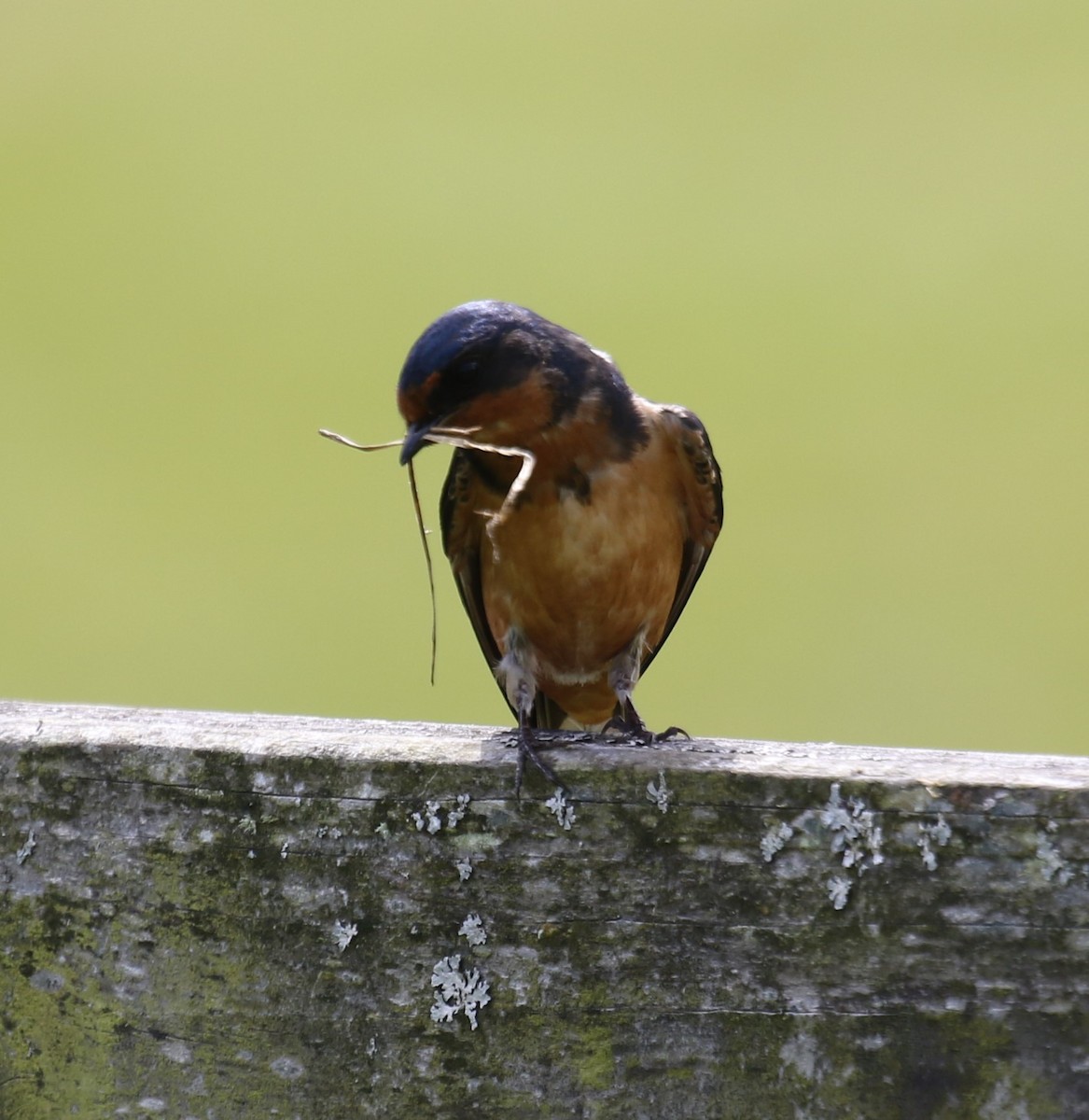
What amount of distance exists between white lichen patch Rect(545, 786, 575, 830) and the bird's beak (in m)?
1.16

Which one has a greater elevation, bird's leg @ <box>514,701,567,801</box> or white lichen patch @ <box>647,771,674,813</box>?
white lichen patch @ <box>647,771,674,813</box>

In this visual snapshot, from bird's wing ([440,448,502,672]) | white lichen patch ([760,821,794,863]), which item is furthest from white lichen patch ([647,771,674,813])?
bird's wing ([440,448,502,672])

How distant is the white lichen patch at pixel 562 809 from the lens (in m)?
1.58

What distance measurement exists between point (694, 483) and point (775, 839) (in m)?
2.07

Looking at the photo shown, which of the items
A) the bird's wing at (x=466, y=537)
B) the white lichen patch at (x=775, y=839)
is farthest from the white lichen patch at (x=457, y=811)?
the bird's wing at (x=466, y=537)

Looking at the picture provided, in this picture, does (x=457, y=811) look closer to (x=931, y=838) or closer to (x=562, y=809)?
(x=562, y=809)

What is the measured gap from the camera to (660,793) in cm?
156

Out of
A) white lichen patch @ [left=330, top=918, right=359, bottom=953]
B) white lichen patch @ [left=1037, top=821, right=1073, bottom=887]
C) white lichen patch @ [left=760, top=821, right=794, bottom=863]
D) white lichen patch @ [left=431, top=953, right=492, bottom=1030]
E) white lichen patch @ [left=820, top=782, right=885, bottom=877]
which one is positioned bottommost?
white lichen patch @ [left=431, top=953, right=492, bottom=1030]

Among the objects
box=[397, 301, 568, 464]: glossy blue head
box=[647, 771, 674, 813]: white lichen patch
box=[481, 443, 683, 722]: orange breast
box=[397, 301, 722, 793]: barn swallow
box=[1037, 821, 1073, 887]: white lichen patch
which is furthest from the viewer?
box=[481, 443, 683, 722]: orange breast

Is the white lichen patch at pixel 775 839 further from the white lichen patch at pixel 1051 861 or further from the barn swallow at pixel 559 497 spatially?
the barn swallow at pixel 559 497

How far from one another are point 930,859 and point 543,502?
1847 millimetres

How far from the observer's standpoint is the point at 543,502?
3.22m

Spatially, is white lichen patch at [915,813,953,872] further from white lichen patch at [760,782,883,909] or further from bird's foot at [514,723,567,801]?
bird's foot at [514,723,567,801]

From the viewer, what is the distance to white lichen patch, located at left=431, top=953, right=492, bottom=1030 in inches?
61.6
